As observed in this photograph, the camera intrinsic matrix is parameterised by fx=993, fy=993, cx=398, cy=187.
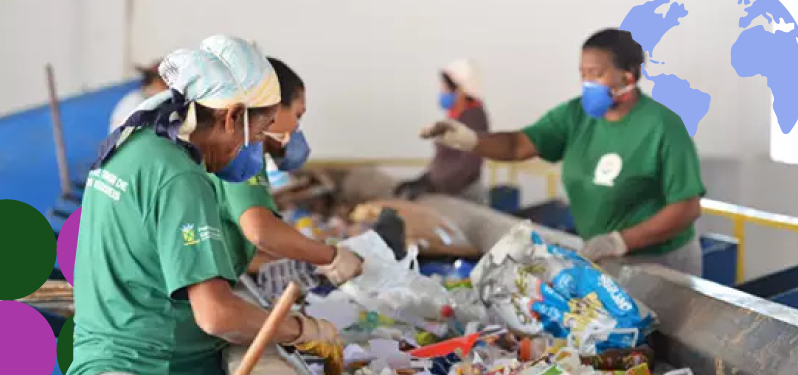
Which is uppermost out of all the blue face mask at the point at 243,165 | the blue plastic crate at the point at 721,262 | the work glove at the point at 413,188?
the blue face mask at the point at 243,165

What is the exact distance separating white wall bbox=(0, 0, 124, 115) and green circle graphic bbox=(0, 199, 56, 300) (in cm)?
446

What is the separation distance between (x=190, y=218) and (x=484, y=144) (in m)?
2.19

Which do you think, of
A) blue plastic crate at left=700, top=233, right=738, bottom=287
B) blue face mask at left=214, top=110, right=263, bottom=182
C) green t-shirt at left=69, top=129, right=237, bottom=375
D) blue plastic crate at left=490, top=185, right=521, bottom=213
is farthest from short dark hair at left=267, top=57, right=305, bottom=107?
blue plastic crate at left=490, top=185, right=521, bottom=213

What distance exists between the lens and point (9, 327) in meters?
3.16

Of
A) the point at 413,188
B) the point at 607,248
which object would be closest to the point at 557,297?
the point at 607,248

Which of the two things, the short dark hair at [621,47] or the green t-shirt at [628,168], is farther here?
the short dark hair at [621,47]

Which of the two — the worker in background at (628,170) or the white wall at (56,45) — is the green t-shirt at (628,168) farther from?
the white wall at (56,45)

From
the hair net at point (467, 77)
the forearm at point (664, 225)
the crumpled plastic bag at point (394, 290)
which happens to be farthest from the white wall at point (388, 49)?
the crumpled plastic bag at point (394, 290)

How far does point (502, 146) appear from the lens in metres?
4.11

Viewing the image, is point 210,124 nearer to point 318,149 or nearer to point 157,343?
point 157,343

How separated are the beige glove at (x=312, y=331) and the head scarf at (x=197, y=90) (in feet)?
1.52

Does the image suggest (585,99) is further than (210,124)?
Yes

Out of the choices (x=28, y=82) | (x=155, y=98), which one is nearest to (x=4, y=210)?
(x=155, y=98)

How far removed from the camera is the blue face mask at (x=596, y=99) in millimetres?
3479
